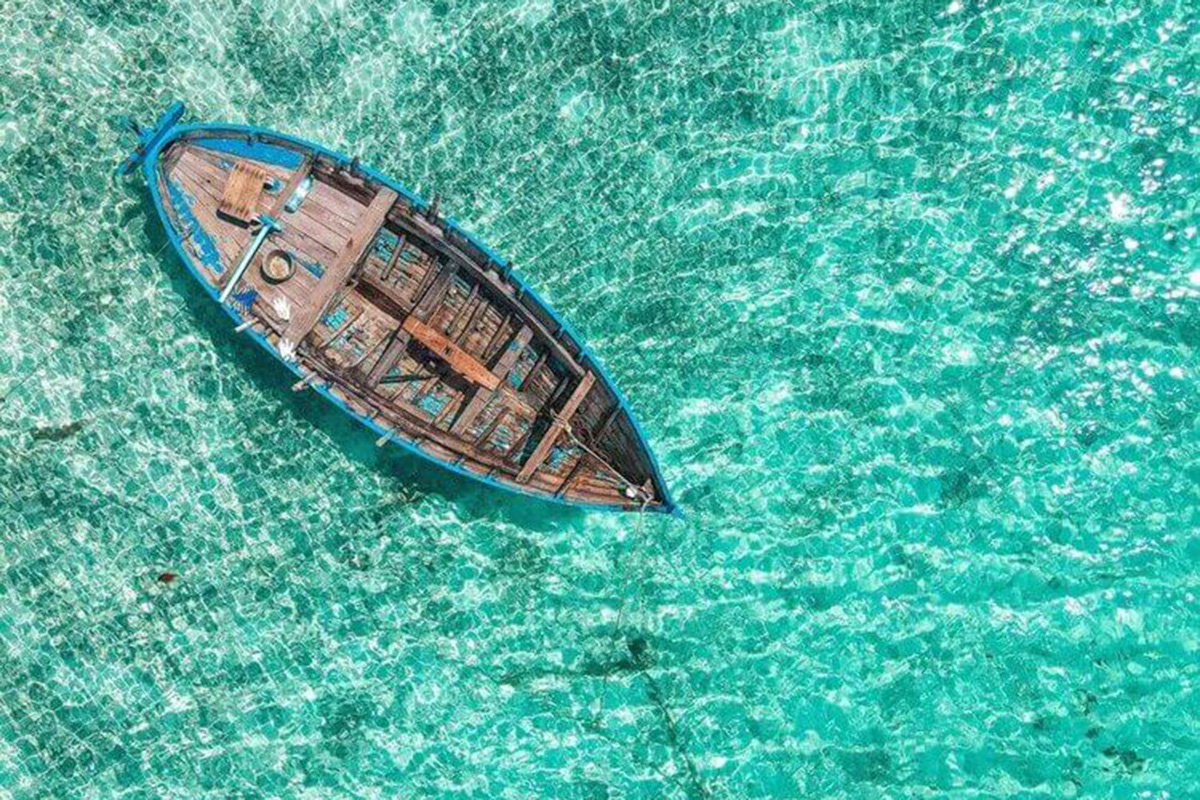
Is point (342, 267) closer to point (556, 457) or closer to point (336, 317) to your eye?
point (336, 317)

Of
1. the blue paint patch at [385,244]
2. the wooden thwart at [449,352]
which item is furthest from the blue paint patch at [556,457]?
the blue paint patch at [385,244]

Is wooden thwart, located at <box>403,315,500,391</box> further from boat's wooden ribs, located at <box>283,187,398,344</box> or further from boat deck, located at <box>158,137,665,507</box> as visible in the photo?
boat's wooden ribs, located at <box>283,187,398,344</box>

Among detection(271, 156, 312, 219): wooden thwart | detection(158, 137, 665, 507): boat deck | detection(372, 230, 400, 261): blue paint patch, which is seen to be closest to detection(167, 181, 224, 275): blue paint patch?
detection(158, 137, 665, 507): boat deck

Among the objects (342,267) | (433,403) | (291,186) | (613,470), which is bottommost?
(433,403)

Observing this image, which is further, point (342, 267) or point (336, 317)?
point (336, 317)

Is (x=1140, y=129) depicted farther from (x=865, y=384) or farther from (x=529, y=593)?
(x=529, y=593)

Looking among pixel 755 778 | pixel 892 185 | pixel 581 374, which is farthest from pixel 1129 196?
pixel 755 778

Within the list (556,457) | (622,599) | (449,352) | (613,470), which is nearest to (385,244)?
(449,352)
